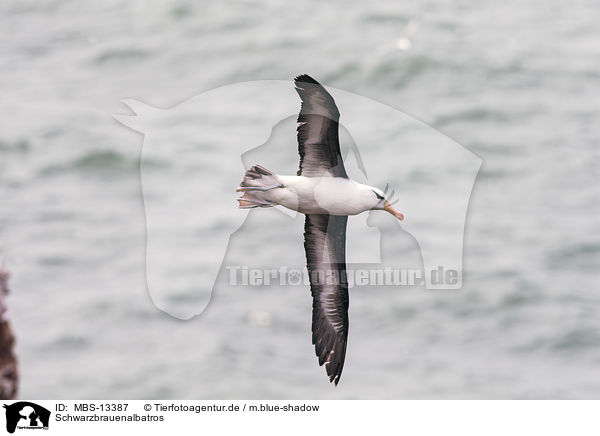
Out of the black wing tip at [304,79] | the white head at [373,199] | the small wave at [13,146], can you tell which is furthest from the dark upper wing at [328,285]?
the small wave at [13,146]

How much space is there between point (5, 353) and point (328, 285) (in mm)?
3886

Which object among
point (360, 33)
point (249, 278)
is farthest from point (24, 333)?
point (360, 33)

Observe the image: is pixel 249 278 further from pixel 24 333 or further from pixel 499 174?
pixel 499 174

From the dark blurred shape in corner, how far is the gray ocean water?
19.9m

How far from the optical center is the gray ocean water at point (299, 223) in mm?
29875

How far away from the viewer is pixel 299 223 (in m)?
34.1

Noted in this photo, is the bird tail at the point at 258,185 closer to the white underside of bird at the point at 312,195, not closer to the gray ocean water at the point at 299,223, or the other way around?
the white underside of bird at the point at 312,195

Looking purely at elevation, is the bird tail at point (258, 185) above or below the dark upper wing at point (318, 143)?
below

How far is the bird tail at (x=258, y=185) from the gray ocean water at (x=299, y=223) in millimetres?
20120

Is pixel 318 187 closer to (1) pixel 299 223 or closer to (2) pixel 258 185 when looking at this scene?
(2) pixel 258 185

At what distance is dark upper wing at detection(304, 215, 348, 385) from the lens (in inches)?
404

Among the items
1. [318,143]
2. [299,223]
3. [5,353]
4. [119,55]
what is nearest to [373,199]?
[318,143]

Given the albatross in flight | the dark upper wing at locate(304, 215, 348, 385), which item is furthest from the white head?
the dark upper wing at locate(304, 215, 348, 385)

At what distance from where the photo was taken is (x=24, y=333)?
28984 millimetres
